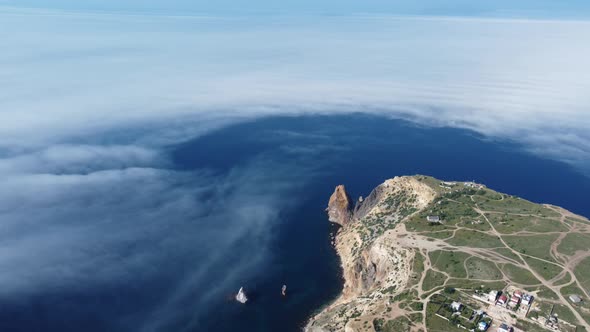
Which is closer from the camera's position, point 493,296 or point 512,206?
point 493,296

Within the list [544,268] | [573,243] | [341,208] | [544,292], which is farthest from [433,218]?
[341,208]

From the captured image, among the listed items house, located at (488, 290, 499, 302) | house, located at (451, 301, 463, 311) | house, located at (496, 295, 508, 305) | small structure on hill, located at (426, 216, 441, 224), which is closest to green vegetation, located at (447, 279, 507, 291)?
house, located at (488, 290, 499, 302)

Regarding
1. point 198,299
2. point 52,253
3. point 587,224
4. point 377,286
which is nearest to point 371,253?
point 377,286

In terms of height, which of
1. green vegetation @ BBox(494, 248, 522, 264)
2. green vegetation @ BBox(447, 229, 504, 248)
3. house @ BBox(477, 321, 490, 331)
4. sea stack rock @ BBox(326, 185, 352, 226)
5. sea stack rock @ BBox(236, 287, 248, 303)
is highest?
green vegetation @ BBox(447, 229, 504, 248)

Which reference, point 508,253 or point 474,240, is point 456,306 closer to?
point 508,253

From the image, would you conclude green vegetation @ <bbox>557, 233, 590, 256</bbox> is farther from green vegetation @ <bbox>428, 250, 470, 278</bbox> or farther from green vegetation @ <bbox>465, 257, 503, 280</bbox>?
green vegetation @ <bbox>428, 250, 470, 278</bbox>

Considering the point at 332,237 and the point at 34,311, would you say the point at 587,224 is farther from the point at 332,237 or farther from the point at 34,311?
the point at 34,311

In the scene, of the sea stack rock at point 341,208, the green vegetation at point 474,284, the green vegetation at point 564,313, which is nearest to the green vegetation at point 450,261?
the green vegetation at point 474,284
